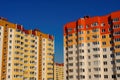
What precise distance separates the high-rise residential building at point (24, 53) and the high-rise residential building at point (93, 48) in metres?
23.2

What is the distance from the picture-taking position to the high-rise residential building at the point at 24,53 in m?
98.5

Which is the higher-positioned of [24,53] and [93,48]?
[24,53]

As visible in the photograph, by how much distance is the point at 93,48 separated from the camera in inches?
3287

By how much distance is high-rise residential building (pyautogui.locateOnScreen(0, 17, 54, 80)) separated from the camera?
323ft

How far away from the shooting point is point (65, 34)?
304 ft

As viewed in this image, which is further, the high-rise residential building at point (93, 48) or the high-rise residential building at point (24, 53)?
the high-rise residential building at point (24, 53)

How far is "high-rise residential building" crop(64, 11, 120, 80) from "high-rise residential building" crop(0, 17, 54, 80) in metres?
23.2

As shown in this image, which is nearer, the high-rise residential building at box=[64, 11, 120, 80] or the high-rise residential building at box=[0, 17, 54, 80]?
the high-rise residential building at box=[64, 11, 120, 80]

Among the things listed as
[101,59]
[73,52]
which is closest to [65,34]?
[73,52]

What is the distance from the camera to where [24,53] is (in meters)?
108

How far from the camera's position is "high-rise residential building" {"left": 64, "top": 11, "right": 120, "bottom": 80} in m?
79.0

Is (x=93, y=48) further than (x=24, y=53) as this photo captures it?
No

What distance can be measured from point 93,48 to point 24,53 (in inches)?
1452

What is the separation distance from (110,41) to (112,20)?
22.7 feet
